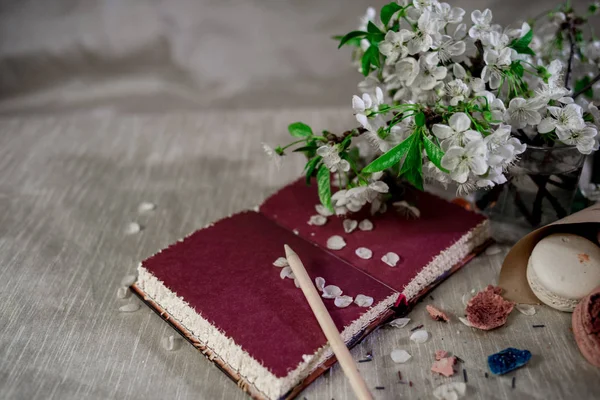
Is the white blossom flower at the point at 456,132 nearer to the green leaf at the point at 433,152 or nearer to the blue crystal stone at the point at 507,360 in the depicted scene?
the green leaf at the point at 433,152

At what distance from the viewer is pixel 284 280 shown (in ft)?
2.40

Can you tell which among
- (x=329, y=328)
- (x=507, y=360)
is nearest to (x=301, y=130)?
(x=329, y=328)

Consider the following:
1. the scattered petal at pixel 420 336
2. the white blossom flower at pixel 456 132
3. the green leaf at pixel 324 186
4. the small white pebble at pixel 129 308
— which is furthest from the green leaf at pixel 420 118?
the small white pebble at pixel 129 308

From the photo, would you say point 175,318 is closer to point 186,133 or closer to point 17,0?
point 186,133

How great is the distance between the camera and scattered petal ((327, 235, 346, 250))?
0.81 meters

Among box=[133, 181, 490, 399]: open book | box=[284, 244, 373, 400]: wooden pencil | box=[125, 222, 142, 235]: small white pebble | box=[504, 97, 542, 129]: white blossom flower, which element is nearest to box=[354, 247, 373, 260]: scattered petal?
box=[133, 181, 490, 399]: open book

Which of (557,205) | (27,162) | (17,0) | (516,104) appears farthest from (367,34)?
(17,0)

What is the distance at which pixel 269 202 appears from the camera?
0.90 m

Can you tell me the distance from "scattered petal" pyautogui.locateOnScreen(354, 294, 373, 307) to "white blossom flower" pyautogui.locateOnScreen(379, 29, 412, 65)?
11.9 inches

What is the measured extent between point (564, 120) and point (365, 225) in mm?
292

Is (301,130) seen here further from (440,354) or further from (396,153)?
(440,354)

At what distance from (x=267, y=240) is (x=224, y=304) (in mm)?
134

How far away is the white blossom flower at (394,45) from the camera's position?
2.42ft

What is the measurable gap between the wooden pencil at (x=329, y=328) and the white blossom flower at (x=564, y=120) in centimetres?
34
